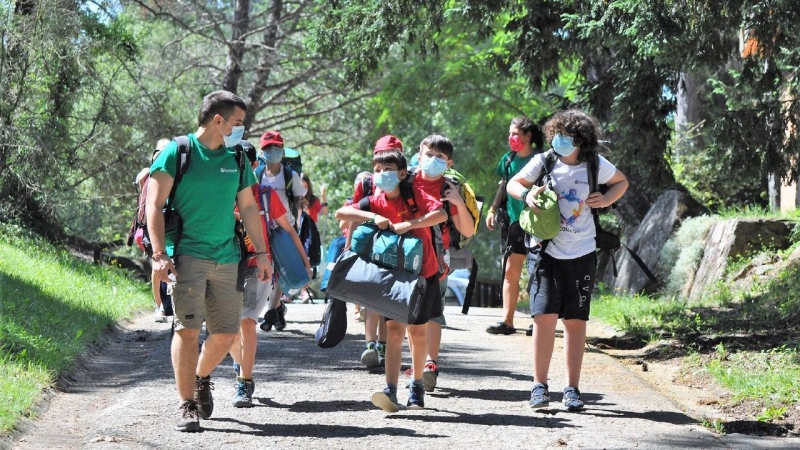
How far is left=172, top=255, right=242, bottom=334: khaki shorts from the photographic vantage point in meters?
6.91

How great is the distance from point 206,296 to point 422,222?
143cm

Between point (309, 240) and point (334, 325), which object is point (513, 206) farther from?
point (334, 325)

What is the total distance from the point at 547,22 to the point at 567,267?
6.92 m

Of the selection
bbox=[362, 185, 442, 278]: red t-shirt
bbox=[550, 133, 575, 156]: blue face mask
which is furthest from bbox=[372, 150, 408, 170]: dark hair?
bbox=[550, 133, 575, 156]: blue face mask

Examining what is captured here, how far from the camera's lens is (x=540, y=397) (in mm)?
7793

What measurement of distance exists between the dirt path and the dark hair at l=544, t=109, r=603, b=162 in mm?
1681

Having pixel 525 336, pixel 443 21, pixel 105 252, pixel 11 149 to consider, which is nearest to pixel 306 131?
pixel 105 252

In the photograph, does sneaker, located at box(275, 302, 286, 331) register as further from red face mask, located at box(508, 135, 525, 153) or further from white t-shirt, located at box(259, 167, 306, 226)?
red face mask, located at box(508, 135, 525, 153)

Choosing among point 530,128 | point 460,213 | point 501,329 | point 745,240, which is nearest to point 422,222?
point 460,213

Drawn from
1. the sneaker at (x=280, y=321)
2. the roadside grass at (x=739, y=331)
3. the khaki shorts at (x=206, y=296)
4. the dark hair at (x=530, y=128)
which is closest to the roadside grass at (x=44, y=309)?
the khaki shorts at (x=206, y=296)

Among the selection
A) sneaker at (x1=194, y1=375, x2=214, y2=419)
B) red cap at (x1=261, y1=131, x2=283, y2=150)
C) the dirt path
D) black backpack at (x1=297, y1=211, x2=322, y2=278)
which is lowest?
the dirt path

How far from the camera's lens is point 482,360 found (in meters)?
10.5

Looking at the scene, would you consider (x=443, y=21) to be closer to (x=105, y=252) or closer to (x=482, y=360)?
(x=482, y=360)

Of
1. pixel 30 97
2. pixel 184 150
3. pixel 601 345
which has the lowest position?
pixel 601 345
